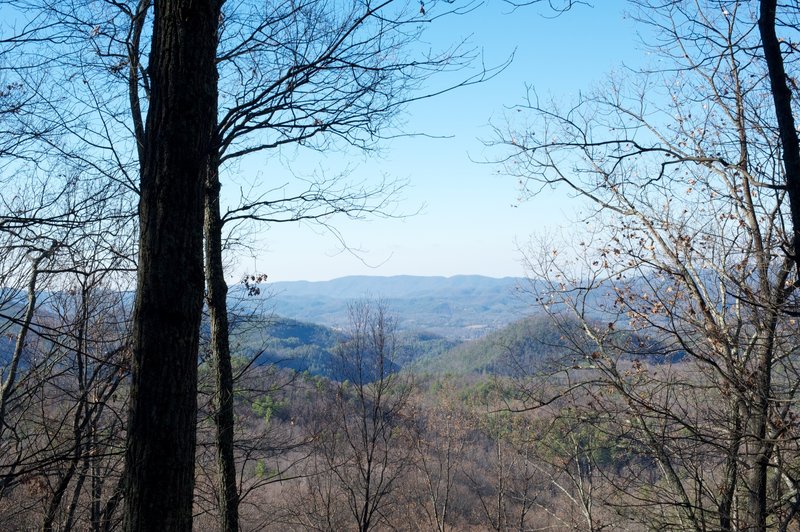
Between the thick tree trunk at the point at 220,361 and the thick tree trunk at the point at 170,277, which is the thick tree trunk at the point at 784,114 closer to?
the thick tree trunk at the point at 170,277

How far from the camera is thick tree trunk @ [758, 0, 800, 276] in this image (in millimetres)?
3334

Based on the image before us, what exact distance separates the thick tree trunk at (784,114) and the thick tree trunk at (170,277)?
131 inches

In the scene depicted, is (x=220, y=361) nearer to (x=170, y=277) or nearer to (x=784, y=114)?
(x=170, y=277)

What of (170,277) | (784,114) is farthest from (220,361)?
(784,114)

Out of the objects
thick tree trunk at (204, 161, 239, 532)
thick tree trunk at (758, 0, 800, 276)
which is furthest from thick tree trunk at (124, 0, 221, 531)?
thick tree trunk at (758, 0, 800, 276)

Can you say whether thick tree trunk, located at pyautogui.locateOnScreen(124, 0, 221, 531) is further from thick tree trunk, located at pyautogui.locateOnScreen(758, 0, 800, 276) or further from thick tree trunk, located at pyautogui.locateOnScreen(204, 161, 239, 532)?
thick tree trunk, located at pyautogui.locateOnScreen(758, 0, 800, 276)

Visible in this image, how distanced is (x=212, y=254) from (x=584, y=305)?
525 centimetres

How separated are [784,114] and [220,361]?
4738 mm

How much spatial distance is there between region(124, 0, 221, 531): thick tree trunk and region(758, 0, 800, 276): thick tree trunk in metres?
3.33

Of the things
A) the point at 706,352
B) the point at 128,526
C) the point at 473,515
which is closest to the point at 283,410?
the point at 473,515

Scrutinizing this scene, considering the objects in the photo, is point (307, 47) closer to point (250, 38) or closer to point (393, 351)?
point (250, 38)

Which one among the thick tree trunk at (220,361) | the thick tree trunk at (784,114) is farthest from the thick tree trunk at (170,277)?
the thick tree trunk at (784,114)

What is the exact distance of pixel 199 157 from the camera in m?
2.29

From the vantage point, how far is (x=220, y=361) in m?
5.04
